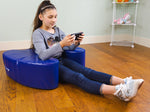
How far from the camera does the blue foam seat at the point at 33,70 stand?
1.32 metres

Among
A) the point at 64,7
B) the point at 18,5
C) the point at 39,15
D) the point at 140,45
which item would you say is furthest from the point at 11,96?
the point at 140,45

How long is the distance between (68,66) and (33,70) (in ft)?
1.25

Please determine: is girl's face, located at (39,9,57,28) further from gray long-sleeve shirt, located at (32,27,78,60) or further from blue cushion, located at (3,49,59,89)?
blue cushion, located at (3,49,59,89)

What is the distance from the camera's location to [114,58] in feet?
7.66

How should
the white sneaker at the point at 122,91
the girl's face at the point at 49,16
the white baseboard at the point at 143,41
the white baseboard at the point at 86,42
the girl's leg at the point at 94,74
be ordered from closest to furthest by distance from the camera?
1. the white sneaker at the point at 122,91
2. the girl's leg at the point at 94,74
3. the girl's face at the point at 49,16
4. the white baseboard at the point at 86,42
5. the white baseboard at the point at 143,41

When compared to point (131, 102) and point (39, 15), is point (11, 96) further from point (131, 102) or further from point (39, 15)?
→ point (131, 102)

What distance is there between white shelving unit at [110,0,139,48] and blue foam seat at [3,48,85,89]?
6.80 ft

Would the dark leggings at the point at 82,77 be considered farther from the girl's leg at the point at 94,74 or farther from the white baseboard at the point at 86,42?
the white baseboard at the point at 86,42

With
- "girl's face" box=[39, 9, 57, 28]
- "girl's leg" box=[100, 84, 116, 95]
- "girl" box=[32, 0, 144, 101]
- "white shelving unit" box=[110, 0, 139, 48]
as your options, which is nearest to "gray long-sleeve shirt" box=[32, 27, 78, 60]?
"girl" box=[32, 0, 144, 101]

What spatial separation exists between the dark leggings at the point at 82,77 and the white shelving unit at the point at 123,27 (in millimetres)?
1836

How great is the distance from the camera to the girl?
1.17 metres

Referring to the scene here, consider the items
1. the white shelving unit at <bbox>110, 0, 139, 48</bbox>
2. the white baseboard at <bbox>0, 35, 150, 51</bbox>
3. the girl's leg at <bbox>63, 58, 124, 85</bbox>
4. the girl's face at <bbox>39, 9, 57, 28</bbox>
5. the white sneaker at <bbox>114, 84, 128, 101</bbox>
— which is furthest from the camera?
the white shelving unit at <bbox>110, 0, 139, 48</bbox>

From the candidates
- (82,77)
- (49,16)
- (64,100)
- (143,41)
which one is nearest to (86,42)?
(143,41)

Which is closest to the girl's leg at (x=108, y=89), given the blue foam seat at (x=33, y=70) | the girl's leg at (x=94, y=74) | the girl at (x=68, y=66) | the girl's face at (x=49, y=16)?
the girl at (x=68, y=66)
